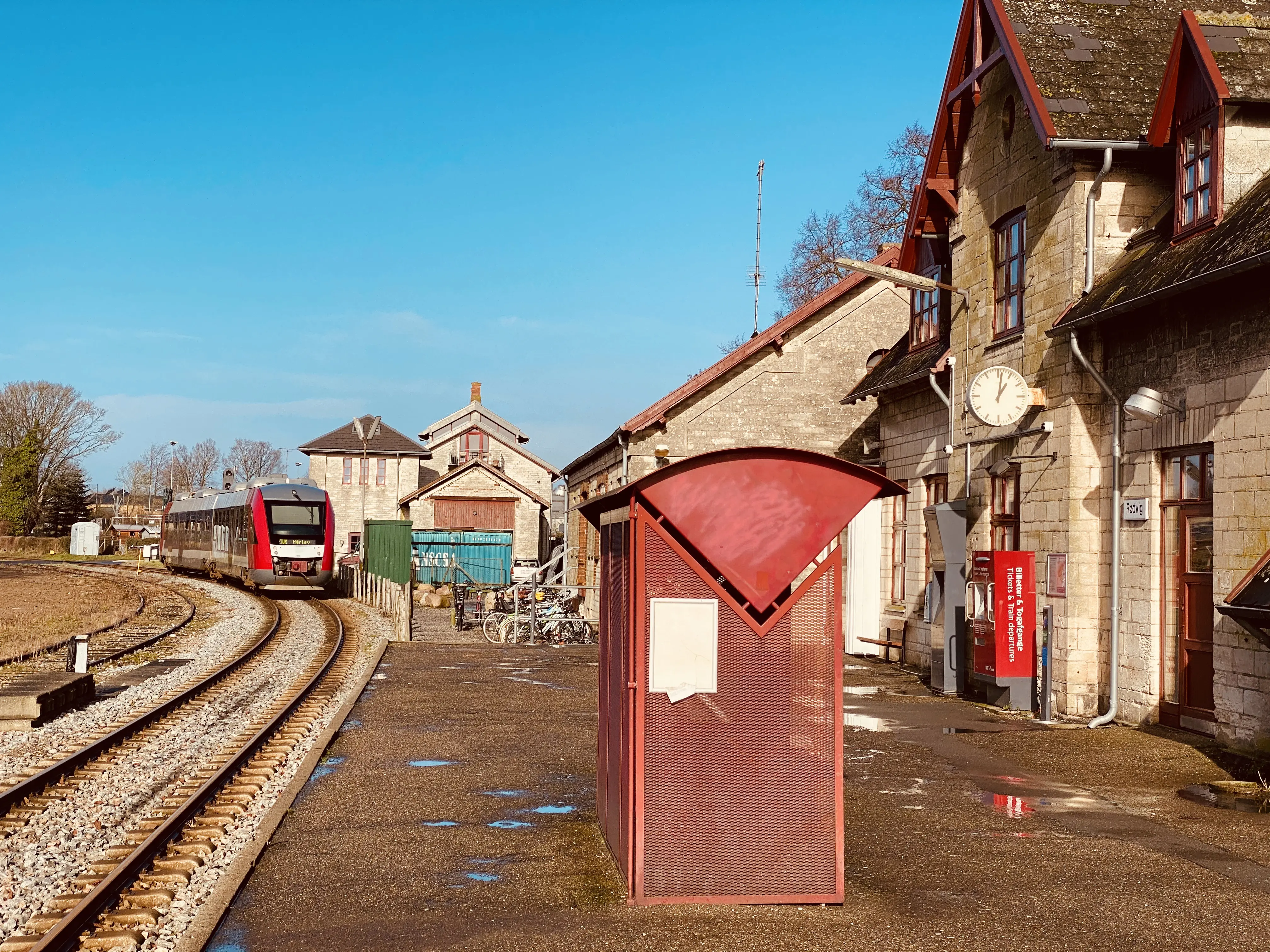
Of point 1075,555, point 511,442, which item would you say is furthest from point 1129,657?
point 511,442

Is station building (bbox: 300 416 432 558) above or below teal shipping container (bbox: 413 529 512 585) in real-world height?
above

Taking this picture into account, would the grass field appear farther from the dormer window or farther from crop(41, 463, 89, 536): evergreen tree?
crop(41, 463, 89, 536): evergreen tree

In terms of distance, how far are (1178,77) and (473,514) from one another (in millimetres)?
44280

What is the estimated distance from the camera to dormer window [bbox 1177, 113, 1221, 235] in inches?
473

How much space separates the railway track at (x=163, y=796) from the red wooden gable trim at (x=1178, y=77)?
34.3ft

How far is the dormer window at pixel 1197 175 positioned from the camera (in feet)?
39.4

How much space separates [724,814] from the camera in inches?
257

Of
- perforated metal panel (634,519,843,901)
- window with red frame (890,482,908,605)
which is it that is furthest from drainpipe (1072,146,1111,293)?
perforated metal panel (634,519,843,901)

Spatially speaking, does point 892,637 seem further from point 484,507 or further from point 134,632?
point 484,507

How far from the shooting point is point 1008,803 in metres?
9.14

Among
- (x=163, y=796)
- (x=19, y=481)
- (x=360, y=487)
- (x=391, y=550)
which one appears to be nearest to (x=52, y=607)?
(x=391, y=550)

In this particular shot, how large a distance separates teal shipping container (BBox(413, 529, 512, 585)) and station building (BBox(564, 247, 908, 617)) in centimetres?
1998

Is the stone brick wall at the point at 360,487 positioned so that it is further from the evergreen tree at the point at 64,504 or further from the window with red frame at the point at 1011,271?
the window with red frame at the point at 1011,271

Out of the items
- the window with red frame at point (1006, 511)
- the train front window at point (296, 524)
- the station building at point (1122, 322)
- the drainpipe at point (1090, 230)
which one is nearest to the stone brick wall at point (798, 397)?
the station building at point (1122, 322)
